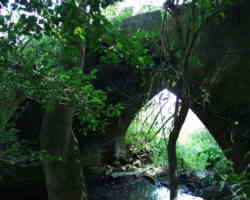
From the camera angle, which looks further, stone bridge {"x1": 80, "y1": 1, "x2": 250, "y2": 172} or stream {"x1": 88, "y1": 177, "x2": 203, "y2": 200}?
stream {"x1": 88, "y1": 177, "x2": 203, "y2": 200}

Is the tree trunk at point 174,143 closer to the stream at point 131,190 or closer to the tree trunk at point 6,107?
the tree trunk at point 6,107

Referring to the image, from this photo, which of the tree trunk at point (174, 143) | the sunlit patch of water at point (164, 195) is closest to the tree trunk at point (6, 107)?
the tree trunk at point (174, 143)

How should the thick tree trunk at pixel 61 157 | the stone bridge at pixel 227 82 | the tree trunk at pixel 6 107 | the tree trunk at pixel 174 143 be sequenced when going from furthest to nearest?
the stone bridge at pixel 227 82 → the thick tree trunk at pixel 61 157 → the tree trunk at pixel 6 107 → the tree trunk at pixel 174 143

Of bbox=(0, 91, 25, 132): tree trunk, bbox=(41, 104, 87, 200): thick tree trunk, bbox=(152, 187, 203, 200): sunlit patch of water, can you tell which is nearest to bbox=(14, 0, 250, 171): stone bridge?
bbox=(41, 104, 87, 200): thick tree trunk

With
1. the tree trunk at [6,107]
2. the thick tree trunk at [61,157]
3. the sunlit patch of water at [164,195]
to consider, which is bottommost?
the sunlit patch of water at [164,195]

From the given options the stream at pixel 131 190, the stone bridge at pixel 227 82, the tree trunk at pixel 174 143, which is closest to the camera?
the tree trunk at pixel 174 143

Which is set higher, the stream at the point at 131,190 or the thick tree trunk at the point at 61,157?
the thick tree trunk at the point at 61,157

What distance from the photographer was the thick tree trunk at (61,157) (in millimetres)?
1924

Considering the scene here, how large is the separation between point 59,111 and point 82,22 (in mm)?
1347

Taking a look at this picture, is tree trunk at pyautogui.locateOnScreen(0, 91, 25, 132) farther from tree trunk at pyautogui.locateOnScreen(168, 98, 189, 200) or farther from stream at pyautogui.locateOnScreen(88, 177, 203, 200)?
stream at pyautogui.locateOnScreen(88, 177, 203, 200)

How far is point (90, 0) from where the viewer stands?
0.66 meters

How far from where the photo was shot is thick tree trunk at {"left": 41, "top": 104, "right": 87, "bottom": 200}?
1.92 meters

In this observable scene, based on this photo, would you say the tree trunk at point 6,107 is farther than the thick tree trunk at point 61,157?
No

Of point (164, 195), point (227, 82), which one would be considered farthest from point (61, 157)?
point (164, 195)
